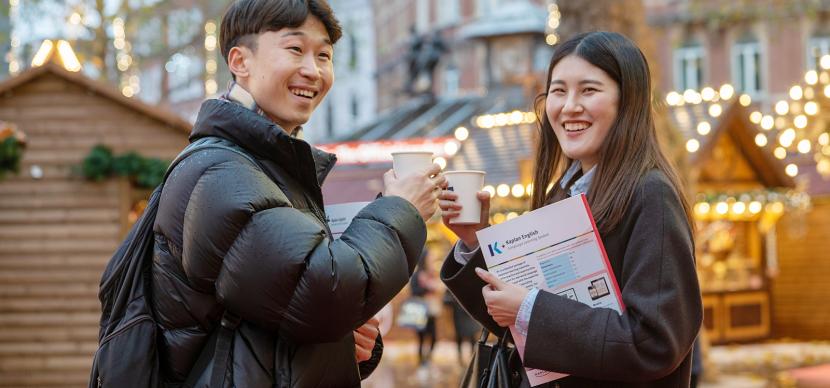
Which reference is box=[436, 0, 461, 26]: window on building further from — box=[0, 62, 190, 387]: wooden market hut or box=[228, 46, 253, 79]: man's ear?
box=[228, 46, 253, 79]: man's ear

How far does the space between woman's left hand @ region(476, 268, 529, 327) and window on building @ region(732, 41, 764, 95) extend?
1011 inches

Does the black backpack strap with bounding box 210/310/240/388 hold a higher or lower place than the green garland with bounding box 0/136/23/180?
lower

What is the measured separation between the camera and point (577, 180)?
10.1ft

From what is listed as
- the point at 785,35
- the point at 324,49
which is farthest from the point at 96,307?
the point at 785,35

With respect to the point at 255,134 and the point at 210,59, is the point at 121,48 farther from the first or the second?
the point at 255,134

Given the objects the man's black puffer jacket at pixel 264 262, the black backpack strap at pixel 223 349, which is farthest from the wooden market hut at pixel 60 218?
the black backpack strap at pixel 223 349

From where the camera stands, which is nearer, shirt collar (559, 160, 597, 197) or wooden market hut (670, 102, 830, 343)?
shirt collar (559, 160, 597, 197)

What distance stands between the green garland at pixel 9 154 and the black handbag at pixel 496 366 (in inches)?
229

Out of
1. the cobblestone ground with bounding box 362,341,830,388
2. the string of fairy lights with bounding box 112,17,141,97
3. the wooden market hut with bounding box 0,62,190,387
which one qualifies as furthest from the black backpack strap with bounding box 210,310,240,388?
the string of fairy lights with bounding box 112,17,141,97

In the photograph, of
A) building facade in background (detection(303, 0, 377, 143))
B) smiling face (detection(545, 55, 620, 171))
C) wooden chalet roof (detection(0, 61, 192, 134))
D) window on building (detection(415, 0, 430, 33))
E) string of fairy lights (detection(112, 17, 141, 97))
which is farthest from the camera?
building facade in background (detection(303, 0, 377, 143))

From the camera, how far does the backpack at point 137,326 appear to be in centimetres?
242

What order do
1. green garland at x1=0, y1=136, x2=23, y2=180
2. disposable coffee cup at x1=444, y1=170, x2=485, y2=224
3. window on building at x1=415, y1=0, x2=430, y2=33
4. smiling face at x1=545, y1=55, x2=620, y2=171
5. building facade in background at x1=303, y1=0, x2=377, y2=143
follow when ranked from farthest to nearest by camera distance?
building facade in background at x1=303, y1=0, x2=377, y2=143 < window on building at x1=415, y1=0, x2=430, y2=33 < green garland at x1=0, y1=136, x2=23, y2=180 < disposable coffee cup at x1=444, y1=170, x2=485, y2=224 < smiling face at x1=545, y1=55, x2=620, y2=171

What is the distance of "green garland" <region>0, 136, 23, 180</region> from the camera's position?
7.97 metres

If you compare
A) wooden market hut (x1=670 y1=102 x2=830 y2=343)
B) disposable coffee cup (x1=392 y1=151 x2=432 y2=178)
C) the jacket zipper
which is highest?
disposable coffee cup (x1=392 y1=151 x2=432 y2=178)
